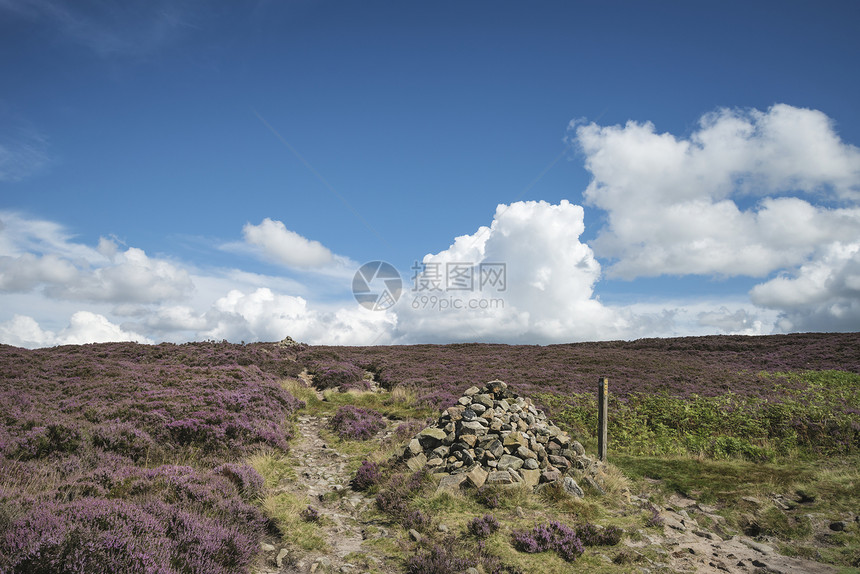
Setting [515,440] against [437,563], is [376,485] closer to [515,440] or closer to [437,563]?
[515,440]

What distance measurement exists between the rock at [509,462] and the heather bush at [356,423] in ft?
23.1

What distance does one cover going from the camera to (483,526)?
8016 mm

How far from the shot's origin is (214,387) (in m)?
17.8

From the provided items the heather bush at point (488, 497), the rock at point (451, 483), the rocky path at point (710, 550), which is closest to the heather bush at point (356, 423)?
the rock at point (451, 483)

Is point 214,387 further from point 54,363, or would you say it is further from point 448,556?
point 448,556

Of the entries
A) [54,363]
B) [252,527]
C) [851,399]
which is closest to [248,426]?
[252,527]

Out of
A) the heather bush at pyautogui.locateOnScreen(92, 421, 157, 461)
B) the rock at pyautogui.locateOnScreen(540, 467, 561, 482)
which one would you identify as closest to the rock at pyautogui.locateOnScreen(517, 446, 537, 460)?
the rock at pyautogui.locateOnScreen(540, 467, 561, 482)

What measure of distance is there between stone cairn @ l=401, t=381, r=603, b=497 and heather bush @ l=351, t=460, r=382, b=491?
0.97 m

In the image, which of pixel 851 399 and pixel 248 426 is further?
pixel 851 399

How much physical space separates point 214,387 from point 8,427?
287 inches

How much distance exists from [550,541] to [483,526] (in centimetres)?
126

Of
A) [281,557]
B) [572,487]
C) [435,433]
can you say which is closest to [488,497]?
[572,487]

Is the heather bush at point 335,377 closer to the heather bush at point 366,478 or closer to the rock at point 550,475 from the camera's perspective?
the heather bush at point 366,478

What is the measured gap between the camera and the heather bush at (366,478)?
11109mm
